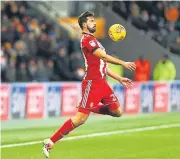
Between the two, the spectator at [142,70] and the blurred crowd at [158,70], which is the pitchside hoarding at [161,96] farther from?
the spectator at [142,70]

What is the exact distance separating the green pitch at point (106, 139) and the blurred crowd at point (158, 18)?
9.53 metres

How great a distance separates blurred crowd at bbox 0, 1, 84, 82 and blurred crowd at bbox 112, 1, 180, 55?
3.60 m

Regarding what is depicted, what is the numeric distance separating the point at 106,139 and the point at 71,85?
708 cm

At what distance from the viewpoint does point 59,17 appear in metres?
30.6

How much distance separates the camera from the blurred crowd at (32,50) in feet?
80.4

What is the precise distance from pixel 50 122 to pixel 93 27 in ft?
29.3

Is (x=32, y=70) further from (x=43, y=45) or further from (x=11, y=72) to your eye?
(x=43, y=45)

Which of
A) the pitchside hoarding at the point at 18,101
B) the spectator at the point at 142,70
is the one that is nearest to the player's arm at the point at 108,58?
the pitchside hoarding at the point at 18,101

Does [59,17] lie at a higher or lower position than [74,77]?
higher

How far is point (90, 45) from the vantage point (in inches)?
459

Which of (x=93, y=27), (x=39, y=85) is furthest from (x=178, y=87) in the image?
(x=93, y=27)

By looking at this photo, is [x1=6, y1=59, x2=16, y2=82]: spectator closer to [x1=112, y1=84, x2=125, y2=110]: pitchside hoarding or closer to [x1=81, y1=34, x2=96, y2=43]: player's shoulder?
[x1=112, y1=84, x2=125, y2=110]: pitchside hoarding

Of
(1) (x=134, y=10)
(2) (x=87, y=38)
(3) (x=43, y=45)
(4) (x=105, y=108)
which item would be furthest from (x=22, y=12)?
(2) (x=87, y=38)

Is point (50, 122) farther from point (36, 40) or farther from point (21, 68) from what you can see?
point (36, 40)
